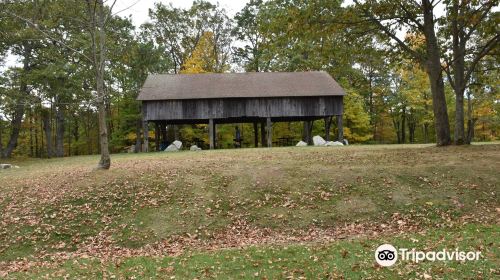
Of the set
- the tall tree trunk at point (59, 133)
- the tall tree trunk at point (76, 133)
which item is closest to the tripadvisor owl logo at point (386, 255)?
the tall tree trunk at point (59, 133)

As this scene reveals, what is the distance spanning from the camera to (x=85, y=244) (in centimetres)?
1100

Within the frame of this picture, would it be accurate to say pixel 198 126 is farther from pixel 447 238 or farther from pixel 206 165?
pixel 447 238

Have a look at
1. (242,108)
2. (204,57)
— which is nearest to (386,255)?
(242,108)

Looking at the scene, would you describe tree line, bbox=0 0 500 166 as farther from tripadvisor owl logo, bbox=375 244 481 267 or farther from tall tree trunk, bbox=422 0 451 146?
tripadvisor owl logo, bbox=375 244 481 267

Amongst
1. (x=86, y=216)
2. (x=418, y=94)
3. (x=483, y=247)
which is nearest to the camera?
(x=483, y=247)

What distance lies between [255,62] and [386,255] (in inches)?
1603

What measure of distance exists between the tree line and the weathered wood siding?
3.66 metres

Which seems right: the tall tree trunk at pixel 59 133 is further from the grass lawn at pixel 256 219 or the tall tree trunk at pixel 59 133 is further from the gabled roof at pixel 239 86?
the grass lawn at pixel 256 219

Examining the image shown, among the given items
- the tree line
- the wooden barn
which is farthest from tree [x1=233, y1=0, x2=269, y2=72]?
the wooden barn

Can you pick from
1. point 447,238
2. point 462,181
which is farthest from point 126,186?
point 462,181

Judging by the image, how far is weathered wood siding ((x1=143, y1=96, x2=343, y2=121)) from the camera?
31.9 metres

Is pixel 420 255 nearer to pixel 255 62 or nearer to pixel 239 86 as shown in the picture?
pixel 239 86

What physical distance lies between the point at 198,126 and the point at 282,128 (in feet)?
30.5

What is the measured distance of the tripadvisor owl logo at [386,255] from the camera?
7.96 m
